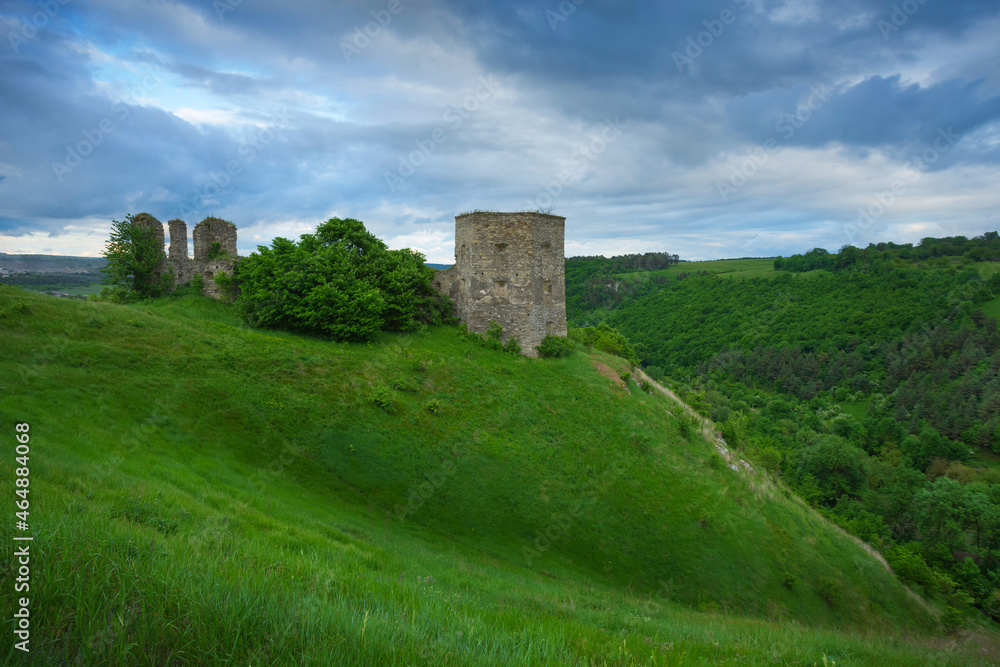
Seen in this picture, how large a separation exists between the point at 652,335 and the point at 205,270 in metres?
117

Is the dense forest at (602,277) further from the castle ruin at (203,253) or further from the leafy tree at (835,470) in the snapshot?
the castle ruin at (203,253)

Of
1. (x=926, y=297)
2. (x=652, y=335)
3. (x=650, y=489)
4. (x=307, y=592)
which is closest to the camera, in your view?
(x=307, y=592)

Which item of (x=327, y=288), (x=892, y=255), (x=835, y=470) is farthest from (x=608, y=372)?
(x=892, y=255)

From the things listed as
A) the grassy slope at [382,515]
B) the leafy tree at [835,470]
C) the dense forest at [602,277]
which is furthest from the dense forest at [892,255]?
the grassy slope at [382,515]

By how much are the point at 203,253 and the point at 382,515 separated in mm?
19602

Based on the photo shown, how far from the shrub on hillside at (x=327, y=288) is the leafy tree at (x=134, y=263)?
14.7 feet

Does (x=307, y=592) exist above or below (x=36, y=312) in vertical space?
below

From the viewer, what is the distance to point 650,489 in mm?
20297

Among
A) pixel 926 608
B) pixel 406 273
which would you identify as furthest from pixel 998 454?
pixel 406 273

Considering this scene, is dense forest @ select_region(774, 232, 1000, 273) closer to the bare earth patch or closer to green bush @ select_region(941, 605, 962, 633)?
green bush @ select_region(941, 605, 962, 633)

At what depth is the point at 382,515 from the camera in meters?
15.2

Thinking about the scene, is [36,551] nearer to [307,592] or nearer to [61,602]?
[61,602]

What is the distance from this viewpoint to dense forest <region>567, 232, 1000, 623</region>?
40.8m

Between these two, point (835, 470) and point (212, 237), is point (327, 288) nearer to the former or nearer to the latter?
point (212, 237)
